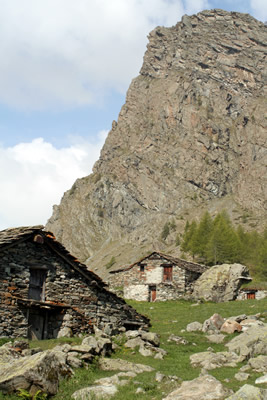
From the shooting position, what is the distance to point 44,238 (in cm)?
2308

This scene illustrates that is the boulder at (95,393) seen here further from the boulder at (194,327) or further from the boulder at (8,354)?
the boulder at (194,327)

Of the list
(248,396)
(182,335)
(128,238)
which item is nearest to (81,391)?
(248,396)

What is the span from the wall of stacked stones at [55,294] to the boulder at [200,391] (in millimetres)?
10839

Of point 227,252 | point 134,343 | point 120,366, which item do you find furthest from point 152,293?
point 120,366

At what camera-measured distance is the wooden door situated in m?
22.2

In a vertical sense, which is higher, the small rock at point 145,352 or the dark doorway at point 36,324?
the dark doorway at point 36,324

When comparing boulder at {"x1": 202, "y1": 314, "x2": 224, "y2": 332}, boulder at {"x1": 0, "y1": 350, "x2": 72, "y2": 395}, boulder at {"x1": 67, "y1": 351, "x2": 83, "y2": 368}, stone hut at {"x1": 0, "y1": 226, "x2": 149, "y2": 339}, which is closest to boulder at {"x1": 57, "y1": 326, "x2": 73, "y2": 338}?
stone hut at {"x1": 0, "y1": 226, "x2": 149, "y2": 339}

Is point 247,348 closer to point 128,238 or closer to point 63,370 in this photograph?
point 63,370

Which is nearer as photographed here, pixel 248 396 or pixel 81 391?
pixel 248 396

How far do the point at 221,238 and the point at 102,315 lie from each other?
2230 inches

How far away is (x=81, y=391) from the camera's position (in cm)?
1295

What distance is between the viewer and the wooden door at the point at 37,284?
2217 cm

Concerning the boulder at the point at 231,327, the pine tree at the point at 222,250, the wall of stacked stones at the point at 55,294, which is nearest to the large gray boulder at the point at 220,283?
the boulder at the point at 231,327

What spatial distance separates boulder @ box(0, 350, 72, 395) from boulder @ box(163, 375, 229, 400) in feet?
12.6
